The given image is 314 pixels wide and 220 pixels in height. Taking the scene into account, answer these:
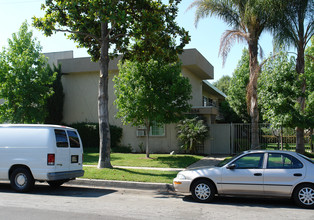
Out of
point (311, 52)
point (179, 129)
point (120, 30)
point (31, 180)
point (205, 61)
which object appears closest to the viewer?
point (31, 180)

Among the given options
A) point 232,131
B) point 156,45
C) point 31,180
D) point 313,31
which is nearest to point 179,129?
point 232,131

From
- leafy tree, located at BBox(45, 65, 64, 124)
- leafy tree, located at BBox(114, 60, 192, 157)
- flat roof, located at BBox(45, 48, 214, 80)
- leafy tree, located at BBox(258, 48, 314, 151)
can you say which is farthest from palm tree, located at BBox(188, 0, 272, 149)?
leafy tree, located at BBox(45, 65, 64, 124)

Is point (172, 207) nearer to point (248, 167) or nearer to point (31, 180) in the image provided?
point (248, 167)

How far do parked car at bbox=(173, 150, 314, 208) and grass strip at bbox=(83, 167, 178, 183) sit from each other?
245 cm

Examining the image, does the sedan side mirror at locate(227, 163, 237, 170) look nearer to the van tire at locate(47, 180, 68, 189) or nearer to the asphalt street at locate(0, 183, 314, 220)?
the asphalt street at locate(0, 183, 314, 220)

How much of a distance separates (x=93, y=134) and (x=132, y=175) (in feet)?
38.7

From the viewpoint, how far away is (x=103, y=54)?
42.5 feet

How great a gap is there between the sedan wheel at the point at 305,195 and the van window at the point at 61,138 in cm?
656

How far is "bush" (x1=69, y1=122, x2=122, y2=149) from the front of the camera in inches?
867

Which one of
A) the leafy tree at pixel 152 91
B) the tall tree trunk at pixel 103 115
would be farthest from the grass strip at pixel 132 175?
the leafy tree at pixel 152 91

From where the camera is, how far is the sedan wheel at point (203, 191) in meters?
7.88

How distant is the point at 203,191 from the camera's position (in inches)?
312

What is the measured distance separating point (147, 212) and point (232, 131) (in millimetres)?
14331

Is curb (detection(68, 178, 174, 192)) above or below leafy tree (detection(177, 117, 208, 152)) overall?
below
